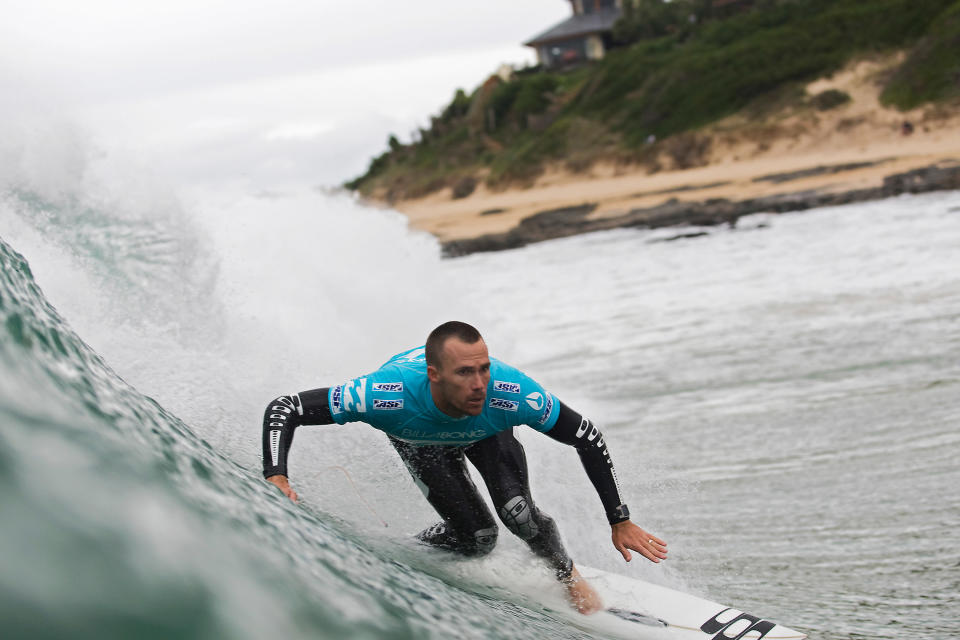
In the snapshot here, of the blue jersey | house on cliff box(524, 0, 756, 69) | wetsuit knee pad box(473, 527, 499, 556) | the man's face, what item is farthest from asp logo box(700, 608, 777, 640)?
house on cliff box(524, 0, 756, 69)

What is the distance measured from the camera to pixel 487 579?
4547 mm

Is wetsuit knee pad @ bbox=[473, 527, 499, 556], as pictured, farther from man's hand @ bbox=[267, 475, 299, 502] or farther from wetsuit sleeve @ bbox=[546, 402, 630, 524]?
man's hand @ bbox=[267, 475, 299, 502]

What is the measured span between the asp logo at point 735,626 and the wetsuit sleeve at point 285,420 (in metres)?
1.97

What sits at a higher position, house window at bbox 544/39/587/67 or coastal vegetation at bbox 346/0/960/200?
house window at bbox 544/39/587/67

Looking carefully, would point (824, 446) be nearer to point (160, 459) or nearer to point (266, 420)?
point (266, 420)

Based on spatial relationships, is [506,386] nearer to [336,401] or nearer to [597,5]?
[336,401]

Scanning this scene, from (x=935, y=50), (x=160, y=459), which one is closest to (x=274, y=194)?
(x=160, y=459)

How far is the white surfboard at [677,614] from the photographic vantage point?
14.1 ft

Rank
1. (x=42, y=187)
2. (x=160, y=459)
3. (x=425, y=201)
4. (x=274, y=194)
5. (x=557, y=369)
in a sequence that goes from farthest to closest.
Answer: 1. (x=425, y=201)
2. (x=274, y=194)
3. (x=557, y=369)
4. (x=42, y=187)
5. (x=160, y=459)

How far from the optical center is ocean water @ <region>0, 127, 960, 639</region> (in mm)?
2197

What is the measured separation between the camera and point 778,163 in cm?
2816

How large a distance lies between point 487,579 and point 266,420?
4.28 ft

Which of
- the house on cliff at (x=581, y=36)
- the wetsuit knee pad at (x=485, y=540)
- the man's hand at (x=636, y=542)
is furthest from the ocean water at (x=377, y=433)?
the house on cliff at (x=581, y=36)

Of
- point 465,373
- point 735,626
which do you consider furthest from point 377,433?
point 735,626
